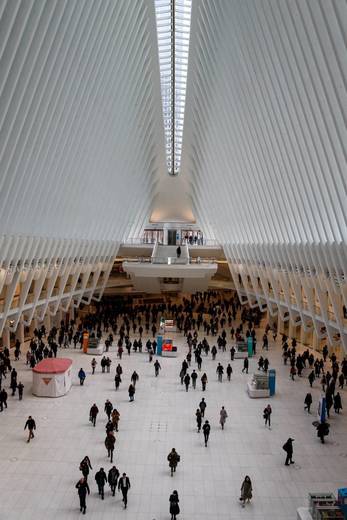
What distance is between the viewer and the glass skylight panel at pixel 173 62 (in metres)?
22.1

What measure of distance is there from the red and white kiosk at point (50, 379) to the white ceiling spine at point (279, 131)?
35.2ft

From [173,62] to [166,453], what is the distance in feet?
67.5

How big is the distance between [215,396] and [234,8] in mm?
14159

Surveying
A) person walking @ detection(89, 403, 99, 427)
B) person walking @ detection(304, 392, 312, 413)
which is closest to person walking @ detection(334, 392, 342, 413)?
person walking @ detection(304, 392, 312, 413)

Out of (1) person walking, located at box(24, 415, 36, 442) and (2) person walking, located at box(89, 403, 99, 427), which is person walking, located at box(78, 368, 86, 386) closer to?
(2) person walking, located at box(89, 403, 99, 427)

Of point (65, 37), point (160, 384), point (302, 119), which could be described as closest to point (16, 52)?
point (65, 37)

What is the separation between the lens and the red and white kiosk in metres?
17.2

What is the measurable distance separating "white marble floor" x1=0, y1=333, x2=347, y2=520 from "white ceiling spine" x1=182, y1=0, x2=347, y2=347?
5.97m

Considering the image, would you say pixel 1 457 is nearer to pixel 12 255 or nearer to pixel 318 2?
pixel 12 255

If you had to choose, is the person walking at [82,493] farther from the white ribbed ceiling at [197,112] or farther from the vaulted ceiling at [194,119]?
the vaulted ceiling at [194,119]

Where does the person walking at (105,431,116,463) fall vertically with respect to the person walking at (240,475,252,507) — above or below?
above

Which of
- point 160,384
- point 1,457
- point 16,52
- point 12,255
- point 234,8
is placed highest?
point 234,8

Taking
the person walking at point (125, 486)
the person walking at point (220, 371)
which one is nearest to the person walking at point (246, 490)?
the person walking at point (125, 486)

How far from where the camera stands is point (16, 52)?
1224 centimetres
